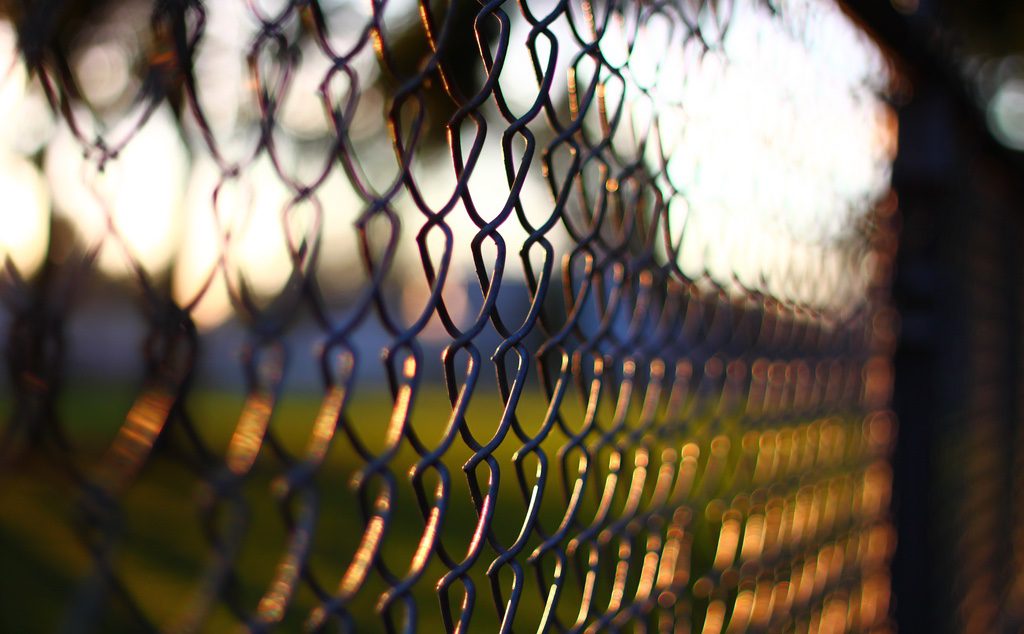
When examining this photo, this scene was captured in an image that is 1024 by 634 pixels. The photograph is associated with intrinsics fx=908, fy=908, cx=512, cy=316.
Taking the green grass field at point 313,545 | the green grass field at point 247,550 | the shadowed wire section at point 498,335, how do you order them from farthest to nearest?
the green grass field at point 247,550 < the green grass field at point 313,545 < the shadowed wire section at point 498,335

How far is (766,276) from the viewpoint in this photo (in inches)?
66.7

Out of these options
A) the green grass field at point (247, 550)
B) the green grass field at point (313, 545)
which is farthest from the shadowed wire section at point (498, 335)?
the green grass field at point (247, 550)

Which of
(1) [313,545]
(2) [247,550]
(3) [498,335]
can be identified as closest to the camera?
(3) [498,335]

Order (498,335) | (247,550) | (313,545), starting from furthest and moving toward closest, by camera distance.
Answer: (247,550)
(313,545)
(498,335)

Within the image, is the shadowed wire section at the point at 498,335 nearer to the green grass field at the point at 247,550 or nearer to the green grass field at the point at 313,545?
the green grass field at the point at 313,545

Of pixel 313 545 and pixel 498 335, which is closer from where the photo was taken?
pixel 498 335

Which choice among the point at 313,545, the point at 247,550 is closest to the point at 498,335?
the point at 313,545

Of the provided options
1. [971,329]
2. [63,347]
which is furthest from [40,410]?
[971,329]

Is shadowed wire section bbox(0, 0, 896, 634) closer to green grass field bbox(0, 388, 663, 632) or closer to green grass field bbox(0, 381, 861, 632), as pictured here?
green grass field bbox(0, 381, 861, 632)

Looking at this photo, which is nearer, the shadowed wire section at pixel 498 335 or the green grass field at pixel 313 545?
the shadowed wire section at pixel 498 335

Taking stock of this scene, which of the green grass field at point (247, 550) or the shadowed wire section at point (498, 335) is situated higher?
the shadowed wire section at point (498, 335)

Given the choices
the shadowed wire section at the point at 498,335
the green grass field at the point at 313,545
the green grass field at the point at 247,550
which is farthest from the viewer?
the green grass field at the point at 247,550

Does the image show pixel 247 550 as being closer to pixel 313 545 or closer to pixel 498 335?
pixel 313 545

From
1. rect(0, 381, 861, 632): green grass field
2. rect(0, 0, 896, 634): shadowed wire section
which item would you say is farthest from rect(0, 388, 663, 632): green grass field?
rect(0, 0, 896, 634): shadowed wire section
